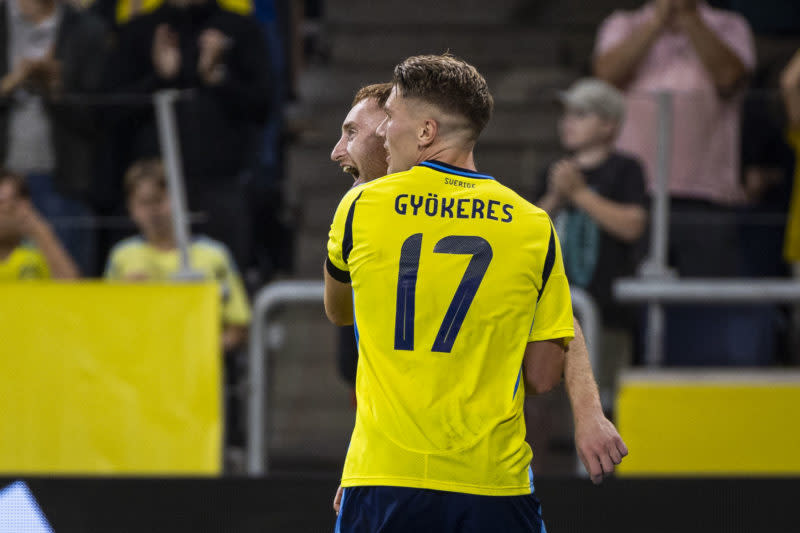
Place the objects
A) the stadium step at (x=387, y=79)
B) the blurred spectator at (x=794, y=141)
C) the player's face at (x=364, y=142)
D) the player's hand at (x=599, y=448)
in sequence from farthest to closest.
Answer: the stadium step at (x=387, y=79)
the blurred spectator at (x=794, y=141)
the player's face at (x=364, y=142)
the player's hand at (x=599, y=448)

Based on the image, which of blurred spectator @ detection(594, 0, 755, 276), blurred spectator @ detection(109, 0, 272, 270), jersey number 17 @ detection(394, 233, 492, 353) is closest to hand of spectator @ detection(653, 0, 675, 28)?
blurred spectator @ detection(594, 0, 755, 276)

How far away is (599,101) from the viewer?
5766 millimetres

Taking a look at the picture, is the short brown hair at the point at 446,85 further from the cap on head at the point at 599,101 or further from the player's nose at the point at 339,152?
the cap on head at the point at 599,101

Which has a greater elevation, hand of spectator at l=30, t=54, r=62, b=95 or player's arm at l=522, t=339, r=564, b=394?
hand of spectator at l=30, t=54, r=62, b=95

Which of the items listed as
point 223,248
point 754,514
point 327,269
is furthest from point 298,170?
point 327,269

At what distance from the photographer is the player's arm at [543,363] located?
2484mm

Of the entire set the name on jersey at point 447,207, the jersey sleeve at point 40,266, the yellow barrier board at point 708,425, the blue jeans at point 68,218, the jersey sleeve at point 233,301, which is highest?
the name on jersey at point 447,207

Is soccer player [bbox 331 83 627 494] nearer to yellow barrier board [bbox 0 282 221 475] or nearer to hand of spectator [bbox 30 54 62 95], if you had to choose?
yellow barrier board [bbox 0 282 221 475]

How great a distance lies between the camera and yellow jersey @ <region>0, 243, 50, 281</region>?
6121 mm

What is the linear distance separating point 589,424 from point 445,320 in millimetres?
375

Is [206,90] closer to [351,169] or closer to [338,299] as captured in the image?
[351,169]

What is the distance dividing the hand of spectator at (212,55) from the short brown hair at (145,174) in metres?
0.66

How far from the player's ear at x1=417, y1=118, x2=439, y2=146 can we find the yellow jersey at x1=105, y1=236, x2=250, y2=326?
146 inches

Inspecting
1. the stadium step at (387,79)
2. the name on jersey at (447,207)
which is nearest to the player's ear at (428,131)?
the name on jersey at (447,207)
